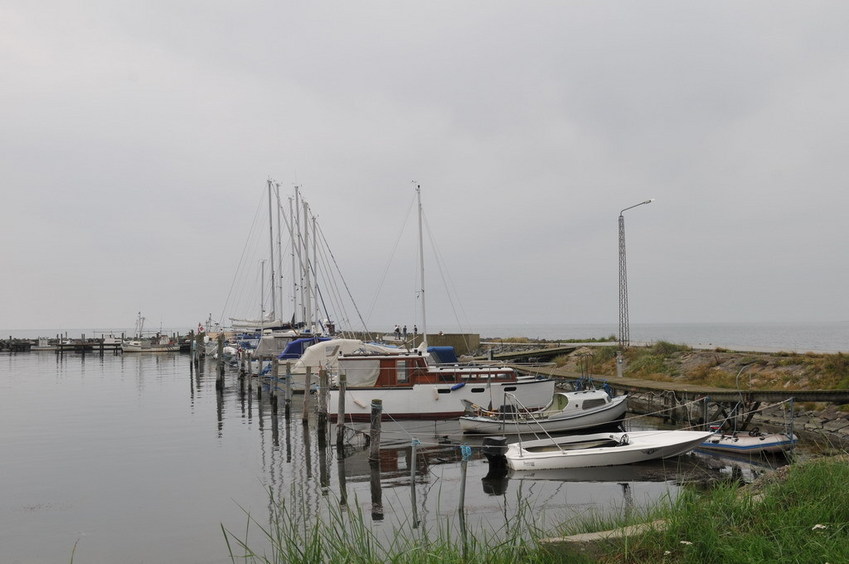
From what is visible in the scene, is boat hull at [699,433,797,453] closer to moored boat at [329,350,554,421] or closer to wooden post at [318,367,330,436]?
Result: moored boat at [329,350,554,421]

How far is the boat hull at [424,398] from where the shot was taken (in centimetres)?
2572

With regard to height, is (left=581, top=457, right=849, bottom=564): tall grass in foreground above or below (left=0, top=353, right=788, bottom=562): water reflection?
above

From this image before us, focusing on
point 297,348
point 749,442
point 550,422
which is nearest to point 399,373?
point 550,422

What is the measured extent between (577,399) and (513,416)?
2.92 m

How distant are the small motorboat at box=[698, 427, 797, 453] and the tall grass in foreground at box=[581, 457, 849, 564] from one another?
1135cm

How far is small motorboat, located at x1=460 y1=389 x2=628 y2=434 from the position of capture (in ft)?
75.6

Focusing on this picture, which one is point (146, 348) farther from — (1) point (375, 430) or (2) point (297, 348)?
(1) point (375, 430)

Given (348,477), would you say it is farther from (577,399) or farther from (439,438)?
(577,399)

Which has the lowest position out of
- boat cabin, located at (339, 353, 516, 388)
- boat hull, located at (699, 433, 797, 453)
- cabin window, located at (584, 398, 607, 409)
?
boat hull, located at (699, 433, 797, 453)

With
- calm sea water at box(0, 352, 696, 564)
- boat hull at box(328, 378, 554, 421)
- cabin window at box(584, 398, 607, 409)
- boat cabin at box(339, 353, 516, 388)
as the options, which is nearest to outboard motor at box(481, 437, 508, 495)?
calm sea water at box(0, 352, 696, 564)

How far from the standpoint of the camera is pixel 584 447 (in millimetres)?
19172

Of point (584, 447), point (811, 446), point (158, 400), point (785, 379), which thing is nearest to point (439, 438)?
point (584, 447)

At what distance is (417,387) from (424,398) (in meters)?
0.55

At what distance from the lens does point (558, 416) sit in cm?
2366
